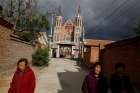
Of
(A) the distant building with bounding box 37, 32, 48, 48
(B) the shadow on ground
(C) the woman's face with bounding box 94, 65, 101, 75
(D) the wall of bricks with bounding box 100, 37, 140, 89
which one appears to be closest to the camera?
(C) the woman's face with bounding box 94, 65, 101, 75

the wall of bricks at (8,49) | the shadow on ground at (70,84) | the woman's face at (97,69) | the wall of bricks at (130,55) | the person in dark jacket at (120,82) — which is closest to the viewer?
the woman's face at (97,69)

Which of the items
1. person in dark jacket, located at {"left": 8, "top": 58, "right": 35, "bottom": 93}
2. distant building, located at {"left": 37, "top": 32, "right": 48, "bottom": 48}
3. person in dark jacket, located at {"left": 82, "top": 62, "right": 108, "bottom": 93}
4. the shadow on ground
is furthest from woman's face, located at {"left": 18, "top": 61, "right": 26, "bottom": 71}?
distant building, located at {"left": 37, "top": 32, "right": 48, "bottom": 48}

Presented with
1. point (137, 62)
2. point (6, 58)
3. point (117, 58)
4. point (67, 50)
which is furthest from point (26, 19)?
point (67, 50)

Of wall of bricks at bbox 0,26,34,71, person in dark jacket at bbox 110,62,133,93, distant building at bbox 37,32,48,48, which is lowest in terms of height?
person in dark jacket at bbox 110,62,133,93

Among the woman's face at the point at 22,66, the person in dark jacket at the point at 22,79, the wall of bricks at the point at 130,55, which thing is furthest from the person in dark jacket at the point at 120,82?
the wall of bricks at the point at 130,55

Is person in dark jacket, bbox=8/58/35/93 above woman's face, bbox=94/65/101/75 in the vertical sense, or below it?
below

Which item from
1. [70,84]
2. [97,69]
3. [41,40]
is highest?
[41,40]

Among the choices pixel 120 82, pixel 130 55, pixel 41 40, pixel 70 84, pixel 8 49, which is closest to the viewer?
pixel 120 82

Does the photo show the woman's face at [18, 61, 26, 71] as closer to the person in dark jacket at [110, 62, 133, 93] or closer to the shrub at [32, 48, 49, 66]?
the person in dark jacket at [110, 62, 133, 93]

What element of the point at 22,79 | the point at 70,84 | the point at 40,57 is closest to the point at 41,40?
the point at 40,57

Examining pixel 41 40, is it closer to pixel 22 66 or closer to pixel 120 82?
pixel 22 66

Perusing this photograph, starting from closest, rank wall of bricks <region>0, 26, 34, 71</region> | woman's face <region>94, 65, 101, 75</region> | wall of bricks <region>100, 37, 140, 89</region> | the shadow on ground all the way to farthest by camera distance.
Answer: woman's face <region>94, 65, 101, 75</region>, wall of bricks <region>100, 37, 140, 89</region>, the shadow on ground, wall of bricks <region>0, 26, 34, 71</region>

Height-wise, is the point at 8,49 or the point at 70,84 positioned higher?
the point at 8,49

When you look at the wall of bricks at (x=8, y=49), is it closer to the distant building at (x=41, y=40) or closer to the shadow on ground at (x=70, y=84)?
the shadow on ground at (x=70, y=84)
